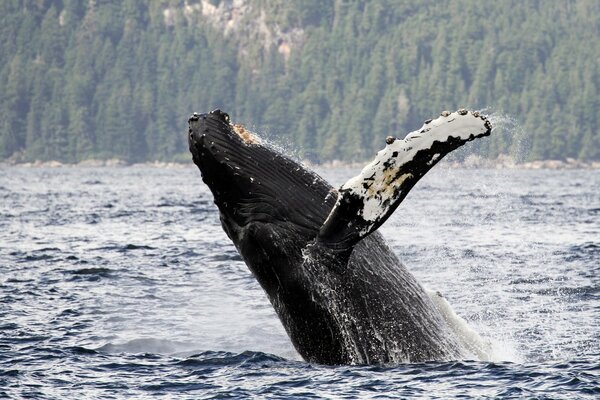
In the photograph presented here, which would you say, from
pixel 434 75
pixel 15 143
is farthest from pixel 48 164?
pixel 434 75

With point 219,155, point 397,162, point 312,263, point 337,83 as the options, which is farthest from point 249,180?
point 337,83

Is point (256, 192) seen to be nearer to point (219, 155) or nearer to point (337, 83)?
point (219, 155)

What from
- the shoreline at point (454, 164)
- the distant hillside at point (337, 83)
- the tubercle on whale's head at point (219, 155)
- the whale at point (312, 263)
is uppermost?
the distant hillside at point (337, 83)

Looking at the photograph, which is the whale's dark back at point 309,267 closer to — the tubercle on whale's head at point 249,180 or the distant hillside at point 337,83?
the tubercle on whale's head at point 249,180

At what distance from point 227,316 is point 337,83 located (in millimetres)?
161218

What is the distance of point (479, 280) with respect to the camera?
55.0ft

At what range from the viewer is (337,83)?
174 metres

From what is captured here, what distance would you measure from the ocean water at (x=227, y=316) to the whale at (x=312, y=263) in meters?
0.20

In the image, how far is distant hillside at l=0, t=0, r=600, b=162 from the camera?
15075 centimetres

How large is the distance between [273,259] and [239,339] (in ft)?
10.9

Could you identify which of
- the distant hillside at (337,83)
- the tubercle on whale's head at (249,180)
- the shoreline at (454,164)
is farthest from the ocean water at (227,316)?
the distant hillside at (337,83)

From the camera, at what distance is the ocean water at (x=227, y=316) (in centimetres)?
886

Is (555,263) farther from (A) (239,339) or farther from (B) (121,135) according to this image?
(B) (121,135)

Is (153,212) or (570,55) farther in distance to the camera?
(570,55)
